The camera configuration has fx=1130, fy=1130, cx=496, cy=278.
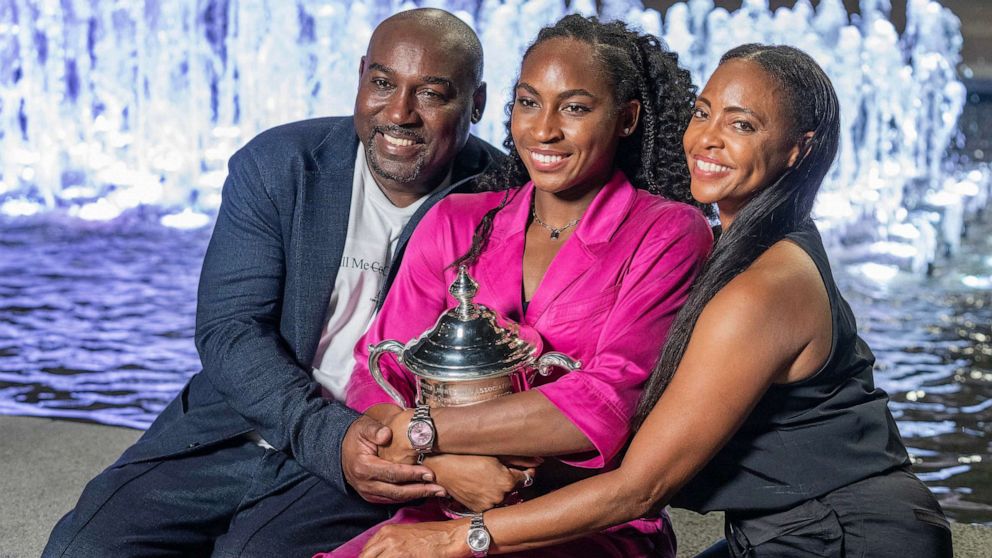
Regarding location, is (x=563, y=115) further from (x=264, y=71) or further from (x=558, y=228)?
(x=264, y=71)

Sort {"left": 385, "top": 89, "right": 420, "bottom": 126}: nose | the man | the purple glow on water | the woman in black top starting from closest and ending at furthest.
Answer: the woman in black top, the man, {"left": 385, "top": 89, "right": 420, "bottom": 126}: nose, the purple glow on water

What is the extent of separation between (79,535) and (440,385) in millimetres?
1006

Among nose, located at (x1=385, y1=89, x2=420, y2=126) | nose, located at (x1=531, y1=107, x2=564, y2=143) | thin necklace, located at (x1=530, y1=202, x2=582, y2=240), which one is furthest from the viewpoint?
nose, located at (x1=385, y1=89, x2=420, y2=126)

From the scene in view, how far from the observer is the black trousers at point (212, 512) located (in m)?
2.61

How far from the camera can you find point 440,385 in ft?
7.27

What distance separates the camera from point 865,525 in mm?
2146

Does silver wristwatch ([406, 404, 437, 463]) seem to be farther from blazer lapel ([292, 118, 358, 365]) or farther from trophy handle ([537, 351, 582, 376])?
blazer lapel ([292, 118, 358, 365])

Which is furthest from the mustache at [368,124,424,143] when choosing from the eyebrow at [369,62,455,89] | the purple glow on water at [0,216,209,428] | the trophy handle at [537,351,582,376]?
the purple glow on water at [0,216,209,428]

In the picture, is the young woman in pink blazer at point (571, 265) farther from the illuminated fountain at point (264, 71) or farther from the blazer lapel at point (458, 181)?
the illuminated fountain at point (264, 71)

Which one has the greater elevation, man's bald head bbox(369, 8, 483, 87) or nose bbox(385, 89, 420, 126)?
man's bald head bbox(369, 8, 483, 87)

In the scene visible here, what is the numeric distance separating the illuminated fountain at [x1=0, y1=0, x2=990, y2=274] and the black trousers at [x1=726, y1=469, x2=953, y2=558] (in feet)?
32.9

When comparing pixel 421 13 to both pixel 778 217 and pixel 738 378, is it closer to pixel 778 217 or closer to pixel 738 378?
pixel 778 217

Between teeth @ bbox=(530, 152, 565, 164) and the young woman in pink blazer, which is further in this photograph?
teeth @ bbox=(530, 152, 565, 164)

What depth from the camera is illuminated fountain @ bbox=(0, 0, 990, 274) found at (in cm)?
1286
